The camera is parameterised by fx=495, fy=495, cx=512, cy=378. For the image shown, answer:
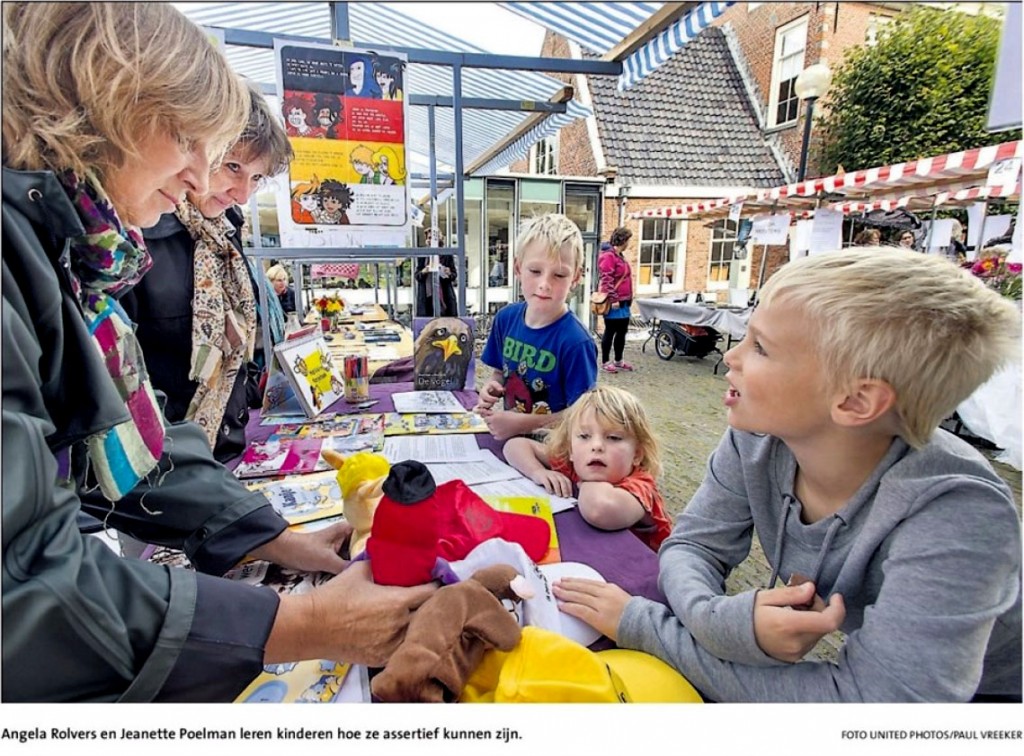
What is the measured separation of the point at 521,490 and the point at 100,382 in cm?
74

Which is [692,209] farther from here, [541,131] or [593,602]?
[593,602]

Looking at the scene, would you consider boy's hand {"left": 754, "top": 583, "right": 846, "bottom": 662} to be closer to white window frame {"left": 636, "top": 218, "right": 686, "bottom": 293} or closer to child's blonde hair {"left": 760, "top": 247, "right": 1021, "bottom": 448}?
child's blonde hair {"left": 760, "top": 247, "right": 1021, "bottom": 448}

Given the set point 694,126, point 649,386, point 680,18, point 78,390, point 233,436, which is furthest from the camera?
point 694,126

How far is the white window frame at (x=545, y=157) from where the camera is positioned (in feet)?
30.7

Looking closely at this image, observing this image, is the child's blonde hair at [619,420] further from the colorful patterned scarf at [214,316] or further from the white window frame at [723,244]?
the white window frame at [723,244]

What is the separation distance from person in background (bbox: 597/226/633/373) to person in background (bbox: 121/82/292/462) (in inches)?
178

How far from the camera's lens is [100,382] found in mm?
494

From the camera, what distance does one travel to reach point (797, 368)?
61cm

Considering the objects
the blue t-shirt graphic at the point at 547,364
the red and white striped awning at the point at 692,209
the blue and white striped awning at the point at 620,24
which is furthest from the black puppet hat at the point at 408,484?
the red and white striped awning at the point at 692,209

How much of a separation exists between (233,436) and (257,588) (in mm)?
836

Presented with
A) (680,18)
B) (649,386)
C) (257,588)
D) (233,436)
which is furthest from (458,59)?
(649,386)

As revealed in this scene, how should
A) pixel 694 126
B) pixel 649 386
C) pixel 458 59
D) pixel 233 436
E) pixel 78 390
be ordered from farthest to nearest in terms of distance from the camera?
1. pixel 694 126
2. pixel 649 386
3. pixel 458 59
4. pixel 233 436
5. pixel 78 390

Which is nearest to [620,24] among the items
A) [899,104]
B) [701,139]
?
[701,139]
